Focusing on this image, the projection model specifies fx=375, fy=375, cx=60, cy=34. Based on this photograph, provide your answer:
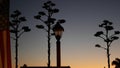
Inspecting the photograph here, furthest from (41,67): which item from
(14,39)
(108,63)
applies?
(108,63)

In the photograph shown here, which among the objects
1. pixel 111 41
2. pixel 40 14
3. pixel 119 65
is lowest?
pixel 119 65

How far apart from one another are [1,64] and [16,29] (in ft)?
147

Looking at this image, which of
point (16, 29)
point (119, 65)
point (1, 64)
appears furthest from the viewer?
point (119, 65)

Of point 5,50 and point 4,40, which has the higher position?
point 4,40

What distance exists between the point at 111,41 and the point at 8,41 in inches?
1845

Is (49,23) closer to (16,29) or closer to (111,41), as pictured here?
(16,29)

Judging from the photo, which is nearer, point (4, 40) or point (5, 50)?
point (5, 50)

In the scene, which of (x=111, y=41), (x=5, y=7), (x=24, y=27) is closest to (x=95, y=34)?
(x=111, y=41)

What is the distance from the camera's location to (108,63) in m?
55.2

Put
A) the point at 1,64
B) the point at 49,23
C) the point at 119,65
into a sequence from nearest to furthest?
the point at 1,64, the point at 49,23, the point at 119,65

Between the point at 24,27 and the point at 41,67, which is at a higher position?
the point at 24,27

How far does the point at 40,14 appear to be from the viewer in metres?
55.1

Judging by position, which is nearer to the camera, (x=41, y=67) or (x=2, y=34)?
Result: (x=2, y=34)

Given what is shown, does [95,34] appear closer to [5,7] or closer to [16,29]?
[16,29]
